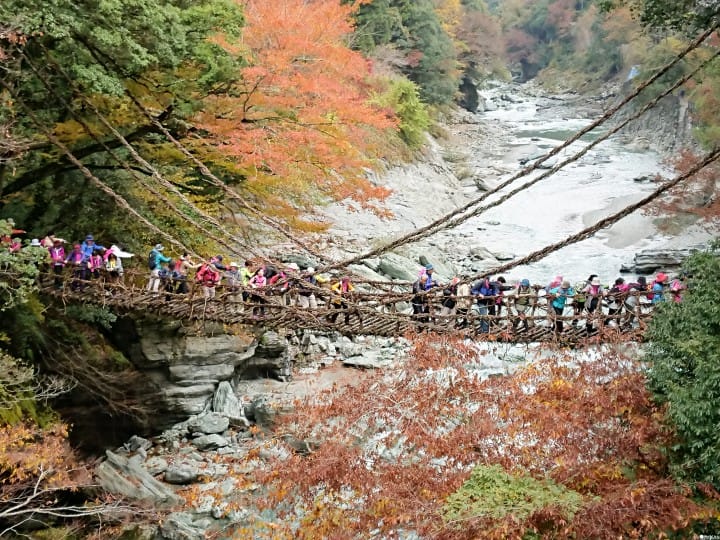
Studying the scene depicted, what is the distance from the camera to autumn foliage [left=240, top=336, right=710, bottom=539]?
4504 mm

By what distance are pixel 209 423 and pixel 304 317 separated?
328 centimetres

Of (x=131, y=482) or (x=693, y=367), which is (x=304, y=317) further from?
(x=693, y=367)

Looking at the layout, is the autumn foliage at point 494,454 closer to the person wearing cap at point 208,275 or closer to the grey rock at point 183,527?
the grey rock at point 183,527

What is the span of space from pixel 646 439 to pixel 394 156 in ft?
55.3

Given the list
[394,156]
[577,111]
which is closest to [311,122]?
[394,156]

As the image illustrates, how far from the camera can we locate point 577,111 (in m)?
35.2

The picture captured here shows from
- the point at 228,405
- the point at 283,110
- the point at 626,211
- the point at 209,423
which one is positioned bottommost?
the point at 209,423

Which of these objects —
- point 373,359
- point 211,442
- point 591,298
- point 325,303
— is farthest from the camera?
point 373,359

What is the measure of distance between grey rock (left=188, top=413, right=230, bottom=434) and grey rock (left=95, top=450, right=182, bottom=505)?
115 centimetres

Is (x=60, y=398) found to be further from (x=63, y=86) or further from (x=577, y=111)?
(x=577, y=111)

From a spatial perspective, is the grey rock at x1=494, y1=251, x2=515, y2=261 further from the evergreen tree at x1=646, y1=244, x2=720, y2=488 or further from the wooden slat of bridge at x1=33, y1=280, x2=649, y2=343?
the evergreen tree at x1=646, y1=244, x2=720, y2=488

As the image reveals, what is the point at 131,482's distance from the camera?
743cm

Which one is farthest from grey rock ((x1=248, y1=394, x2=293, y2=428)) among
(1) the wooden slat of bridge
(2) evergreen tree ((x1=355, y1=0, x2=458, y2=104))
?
(2) evergreen tree ((x1=355, y1=0, x2=458, y2=104))

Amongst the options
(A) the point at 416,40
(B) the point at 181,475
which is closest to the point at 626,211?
(B) the point at 181,475
